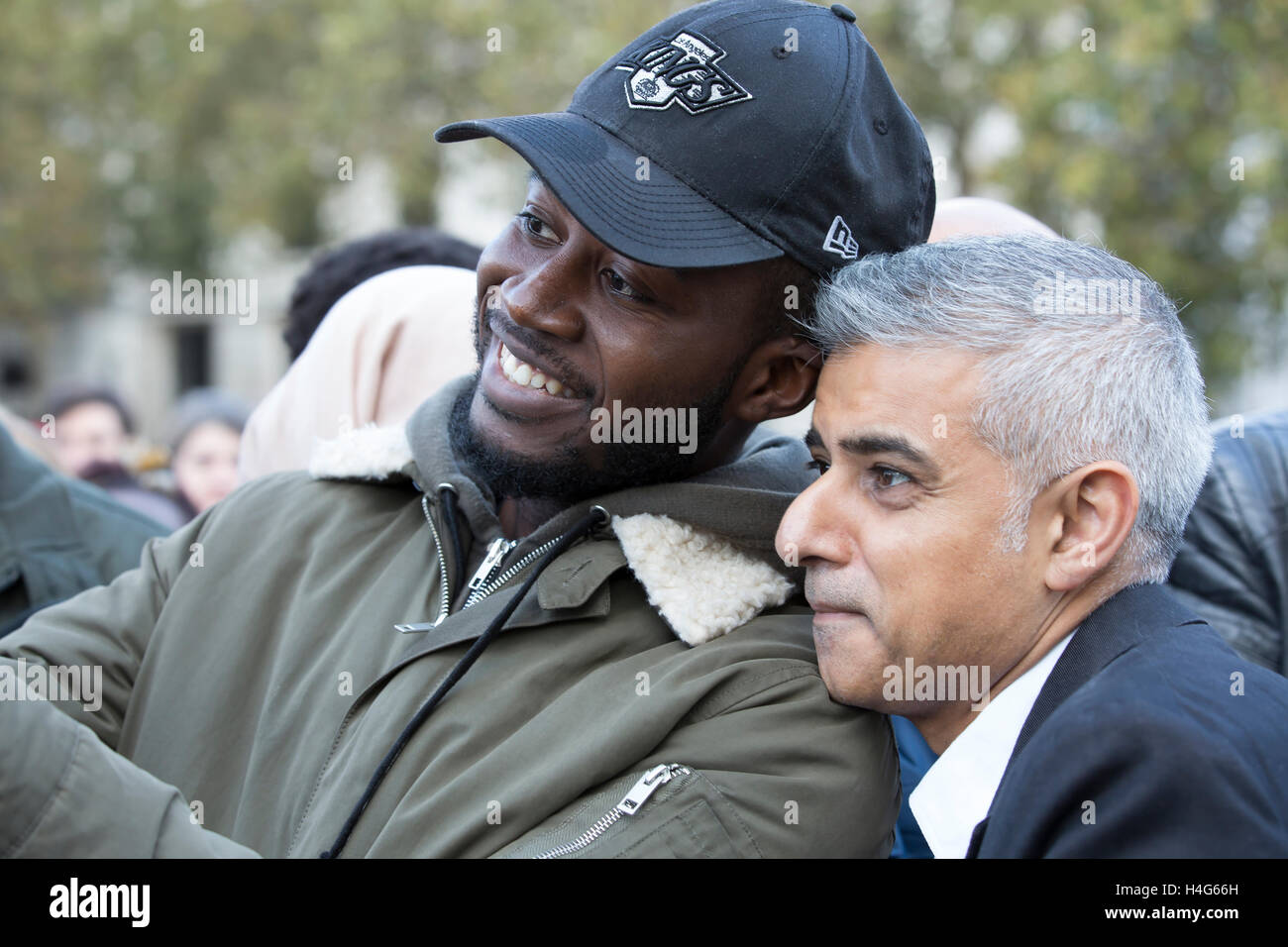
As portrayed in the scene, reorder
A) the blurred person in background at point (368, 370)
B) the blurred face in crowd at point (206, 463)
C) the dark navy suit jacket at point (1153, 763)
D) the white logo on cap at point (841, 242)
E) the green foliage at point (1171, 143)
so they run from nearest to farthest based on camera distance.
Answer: the dark navy suit jacket at point (1153, 763) → the white logo on cap at point (841, 242) → the blurred person in background at point (368, 370) → the blurred face in crowd at point (206, 463) → the green foliage at point (1171, 143)

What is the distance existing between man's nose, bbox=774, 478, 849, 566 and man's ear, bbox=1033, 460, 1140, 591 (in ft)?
0.97

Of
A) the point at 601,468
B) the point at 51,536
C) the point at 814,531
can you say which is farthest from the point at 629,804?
the point at 51,536

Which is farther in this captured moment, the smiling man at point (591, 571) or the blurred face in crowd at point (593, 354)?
the blurred face in crowd at point (593, 354)

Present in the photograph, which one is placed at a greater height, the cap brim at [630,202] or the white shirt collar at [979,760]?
the cap brim at [630,202]

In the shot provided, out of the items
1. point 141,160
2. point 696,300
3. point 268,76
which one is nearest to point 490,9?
point 268,76

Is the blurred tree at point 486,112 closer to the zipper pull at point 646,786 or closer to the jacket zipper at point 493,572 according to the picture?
the jacket zipper at point 493,572

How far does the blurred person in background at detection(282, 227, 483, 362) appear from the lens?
155 inches

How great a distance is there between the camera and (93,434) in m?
6.81

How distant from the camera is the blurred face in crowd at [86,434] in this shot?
672cm

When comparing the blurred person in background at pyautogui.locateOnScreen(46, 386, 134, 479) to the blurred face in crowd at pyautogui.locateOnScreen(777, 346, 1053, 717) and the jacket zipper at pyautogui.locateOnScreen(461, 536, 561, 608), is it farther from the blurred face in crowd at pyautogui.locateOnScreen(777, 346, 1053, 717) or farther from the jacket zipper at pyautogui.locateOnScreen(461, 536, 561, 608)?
the blurred face in crowd at pyautogui.locateOnScreen(777, 346, 1053, 717)

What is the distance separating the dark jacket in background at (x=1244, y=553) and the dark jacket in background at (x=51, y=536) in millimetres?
2567

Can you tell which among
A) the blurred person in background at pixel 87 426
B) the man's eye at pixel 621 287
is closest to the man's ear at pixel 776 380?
the man's eye at pixel 621 287

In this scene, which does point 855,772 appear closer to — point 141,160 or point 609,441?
point 609,441

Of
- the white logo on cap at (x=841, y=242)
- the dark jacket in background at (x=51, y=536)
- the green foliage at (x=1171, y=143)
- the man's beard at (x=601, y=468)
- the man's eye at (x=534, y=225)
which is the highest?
the green foliage at (x=1171, y=143)
